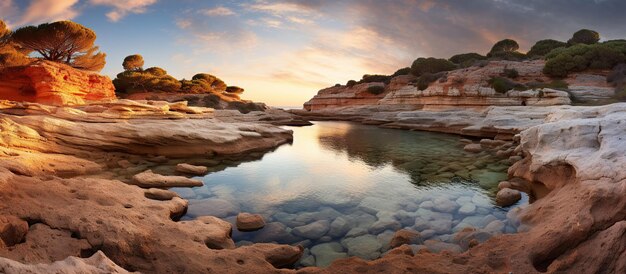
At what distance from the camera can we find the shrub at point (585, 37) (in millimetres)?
47438

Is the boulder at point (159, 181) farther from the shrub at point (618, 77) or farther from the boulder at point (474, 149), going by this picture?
the shrub at point (618, 77)

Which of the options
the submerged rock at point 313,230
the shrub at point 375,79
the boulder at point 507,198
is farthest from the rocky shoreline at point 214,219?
the shrub at point 375,79

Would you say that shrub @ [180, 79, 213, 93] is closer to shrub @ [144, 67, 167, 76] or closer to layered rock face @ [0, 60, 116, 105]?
shrub @ [144, 67, 167, 76]

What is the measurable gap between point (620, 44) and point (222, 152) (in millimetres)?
45502

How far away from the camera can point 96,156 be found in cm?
1221

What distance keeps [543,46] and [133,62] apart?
→ 7037 centimetres

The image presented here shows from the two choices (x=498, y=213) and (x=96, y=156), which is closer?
(x=498, y=213)

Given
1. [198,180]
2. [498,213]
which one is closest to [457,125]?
[498,213]

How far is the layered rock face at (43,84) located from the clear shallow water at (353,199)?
2358 cm

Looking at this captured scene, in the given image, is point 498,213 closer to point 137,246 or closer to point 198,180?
point 137,246

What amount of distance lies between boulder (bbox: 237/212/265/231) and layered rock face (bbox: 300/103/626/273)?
261cm

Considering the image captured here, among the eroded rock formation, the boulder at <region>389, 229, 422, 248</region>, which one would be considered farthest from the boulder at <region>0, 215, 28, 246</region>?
the boulder at <region>389, 229, 422, 248</region>

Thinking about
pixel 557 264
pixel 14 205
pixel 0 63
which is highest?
pixel 0 63

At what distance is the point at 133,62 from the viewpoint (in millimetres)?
54531
